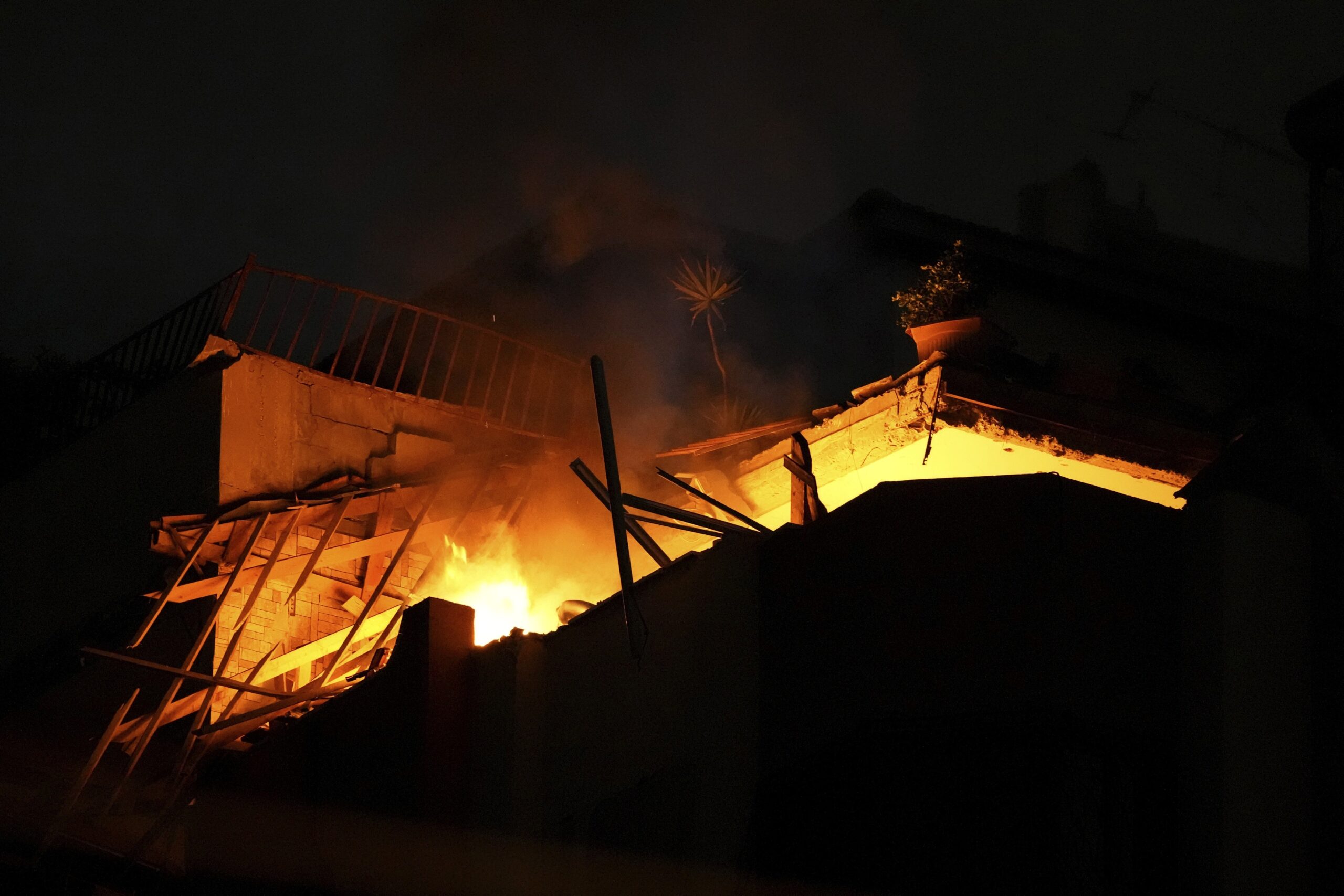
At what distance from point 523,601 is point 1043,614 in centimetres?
863

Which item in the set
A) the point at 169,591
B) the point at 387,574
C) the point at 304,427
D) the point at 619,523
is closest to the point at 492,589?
the point at 387,574

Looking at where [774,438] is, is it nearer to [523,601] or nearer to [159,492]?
[523,601]

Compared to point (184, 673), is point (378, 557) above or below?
above

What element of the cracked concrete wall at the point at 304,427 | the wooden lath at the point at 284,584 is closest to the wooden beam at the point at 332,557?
the wooden lath at the point at 284,584

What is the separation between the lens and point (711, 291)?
52.1 feet

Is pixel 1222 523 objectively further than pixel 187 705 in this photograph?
No

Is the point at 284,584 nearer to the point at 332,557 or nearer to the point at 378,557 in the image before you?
the point at 332,557

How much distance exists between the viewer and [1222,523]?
8750mm

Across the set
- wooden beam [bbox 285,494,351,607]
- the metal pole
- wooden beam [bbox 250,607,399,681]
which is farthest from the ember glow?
the metal pole

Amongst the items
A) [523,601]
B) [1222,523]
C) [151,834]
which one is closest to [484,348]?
[523,601]

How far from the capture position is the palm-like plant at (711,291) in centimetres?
1580

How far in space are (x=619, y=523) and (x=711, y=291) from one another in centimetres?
613

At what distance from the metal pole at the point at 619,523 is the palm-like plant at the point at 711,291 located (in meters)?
5.04

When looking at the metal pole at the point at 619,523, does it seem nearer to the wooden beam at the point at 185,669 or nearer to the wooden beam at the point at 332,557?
the wooden beam at the point at 185,669
